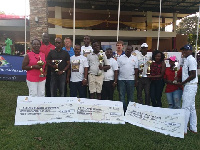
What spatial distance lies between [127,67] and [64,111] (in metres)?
1.86

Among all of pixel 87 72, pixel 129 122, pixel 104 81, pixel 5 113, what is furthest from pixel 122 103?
pixel 5 113

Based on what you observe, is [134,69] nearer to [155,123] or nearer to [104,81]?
[104,81]

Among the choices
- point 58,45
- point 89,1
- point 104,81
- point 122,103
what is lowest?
point 122,103

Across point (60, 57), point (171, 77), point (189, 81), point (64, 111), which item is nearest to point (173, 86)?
point (171, 77)

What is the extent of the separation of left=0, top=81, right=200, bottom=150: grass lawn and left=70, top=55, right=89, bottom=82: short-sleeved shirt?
1.23m

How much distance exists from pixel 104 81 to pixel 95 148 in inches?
84.5

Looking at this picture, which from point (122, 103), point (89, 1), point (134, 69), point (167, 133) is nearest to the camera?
point (167, 133)

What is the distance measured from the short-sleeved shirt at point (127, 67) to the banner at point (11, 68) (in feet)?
19.0

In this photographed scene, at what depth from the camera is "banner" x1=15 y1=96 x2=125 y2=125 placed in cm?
441

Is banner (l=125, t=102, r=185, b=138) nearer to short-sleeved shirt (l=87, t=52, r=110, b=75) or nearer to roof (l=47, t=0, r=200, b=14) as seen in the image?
short-sleeved shirt (l=87, t=52, r=110, b=75)

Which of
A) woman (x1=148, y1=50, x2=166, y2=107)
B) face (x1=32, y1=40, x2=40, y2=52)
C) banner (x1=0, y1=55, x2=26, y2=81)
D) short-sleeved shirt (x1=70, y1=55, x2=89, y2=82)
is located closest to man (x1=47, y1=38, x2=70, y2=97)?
short-sleeved shirt (x1=70, y1=55, x2=89, y2=82)

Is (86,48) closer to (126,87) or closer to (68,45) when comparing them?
(68,45)

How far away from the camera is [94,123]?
178 inches

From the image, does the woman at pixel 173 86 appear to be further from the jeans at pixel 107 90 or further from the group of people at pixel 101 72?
the jeans at pixel 107 90
